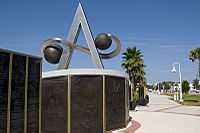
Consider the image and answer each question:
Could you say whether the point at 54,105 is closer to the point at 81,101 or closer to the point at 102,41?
the point at 81,101

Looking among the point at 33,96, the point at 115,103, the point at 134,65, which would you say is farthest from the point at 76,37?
the point at 134,65

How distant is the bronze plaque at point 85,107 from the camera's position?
12336 mm

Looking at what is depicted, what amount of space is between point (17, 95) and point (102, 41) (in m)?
9.45

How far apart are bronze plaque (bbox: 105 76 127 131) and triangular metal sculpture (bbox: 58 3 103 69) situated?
1.54 meters

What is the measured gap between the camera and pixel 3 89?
636cm

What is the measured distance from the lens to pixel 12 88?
21.8ft

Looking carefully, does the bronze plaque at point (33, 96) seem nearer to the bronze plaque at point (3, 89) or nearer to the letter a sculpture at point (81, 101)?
the bronze plaque at point (3, 89)

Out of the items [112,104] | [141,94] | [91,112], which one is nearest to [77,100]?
[91,112]

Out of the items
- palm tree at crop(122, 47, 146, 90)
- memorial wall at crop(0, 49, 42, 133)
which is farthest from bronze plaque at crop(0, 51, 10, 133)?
palm tree at crop(122, 47, 146, 90)

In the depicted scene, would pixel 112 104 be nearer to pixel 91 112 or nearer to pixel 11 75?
pixel 91 112

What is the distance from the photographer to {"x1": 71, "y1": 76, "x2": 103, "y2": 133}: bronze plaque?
40.5 ft

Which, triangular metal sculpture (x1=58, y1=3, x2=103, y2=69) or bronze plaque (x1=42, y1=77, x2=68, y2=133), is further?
triangular metal sculpture (x1=58, y1=3, x2=103, y2=69)

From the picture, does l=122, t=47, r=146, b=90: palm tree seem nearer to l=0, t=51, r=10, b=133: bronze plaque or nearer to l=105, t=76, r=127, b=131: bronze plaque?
l=105, t=76, r=127, b=131: bronze plaque

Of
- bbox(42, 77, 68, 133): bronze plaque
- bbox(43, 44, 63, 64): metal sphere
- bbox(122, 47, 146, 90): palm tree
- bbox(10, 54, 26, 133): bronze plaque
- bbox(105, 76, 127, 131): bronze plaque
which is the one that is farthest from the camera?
bbox(122, 47, 146, 90): palm tree
